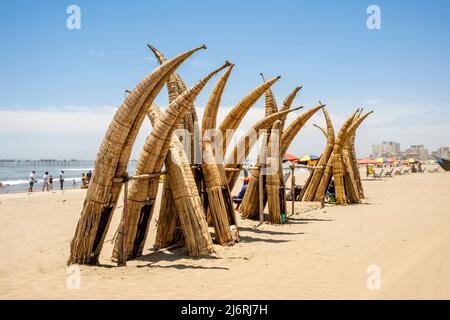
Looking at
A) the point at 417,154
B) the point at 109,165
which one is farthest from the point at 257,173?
the point at 417,154

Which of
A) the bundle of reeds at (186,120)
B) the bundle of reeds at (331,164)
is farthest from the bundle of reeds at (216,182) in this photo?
the bundle of reeds at (331,164)

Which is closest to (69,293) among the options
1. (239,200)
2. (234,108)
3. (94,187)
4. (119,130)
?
(94,187)

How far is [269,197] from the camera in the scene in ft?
33.5

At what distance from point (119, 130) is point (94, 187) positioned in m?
1.00

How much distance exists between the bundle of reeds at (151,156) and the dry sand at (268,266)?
700mm

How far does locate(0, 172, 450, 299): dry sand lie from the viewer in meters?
4.74

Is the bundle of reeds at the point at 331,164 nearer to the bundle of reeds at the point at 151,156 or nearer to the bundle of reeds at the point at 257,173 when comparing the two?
the bundle of reeds at the point at 257,173

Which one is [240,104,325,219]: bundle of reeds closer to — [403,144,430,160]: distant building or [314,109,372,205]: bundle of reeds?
[314,109,372,205]: bundle of reeds

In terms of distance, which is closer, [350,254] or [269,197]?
[350,254]

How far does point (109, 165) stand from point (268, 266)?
299 centimetres

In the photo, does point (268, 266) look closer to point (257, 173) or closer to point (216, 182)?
point (216, 182)

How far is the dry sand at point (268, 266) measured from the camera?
187 inches

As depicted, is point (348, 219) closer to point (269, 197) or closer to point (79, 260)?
point (269, 197)
